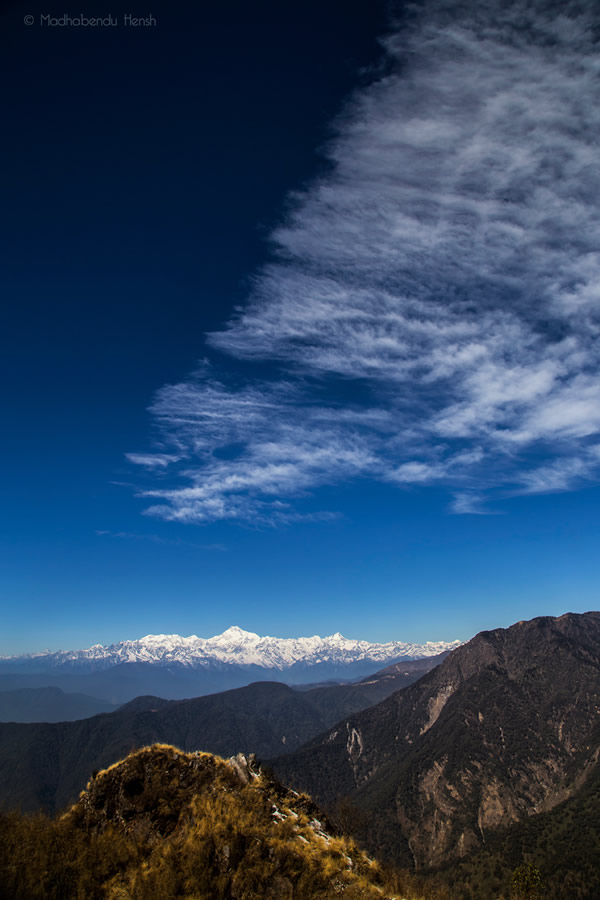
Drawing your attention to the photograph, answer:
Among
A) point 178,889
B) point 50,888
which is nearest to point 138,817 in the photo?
point 178,889

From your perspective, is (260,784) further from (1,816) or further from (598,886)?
(598,886)

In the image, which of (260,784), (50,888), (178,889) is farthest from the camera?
(260,784)

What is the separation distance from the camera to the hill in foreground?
16.7 m

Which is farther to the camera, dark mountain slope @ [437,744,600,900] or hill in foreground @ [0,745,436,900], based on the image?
dark mountain slope @ [437,744,600,900]

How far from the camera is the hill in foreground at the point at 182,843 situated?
16.7m

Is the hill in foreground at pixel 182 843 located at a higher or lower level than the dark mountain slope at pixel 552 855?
higher

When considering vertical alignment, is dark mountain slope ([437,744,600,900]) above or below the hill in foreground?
below

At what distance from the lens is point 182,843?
20344 millimetres

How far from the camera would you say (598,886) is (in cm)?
11094

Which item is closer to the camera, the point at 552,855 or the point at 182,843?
the point at 182,843

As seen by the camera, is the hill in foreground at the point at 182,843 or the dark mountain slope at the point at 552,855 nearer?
the hill in foreground at the point at 182,843

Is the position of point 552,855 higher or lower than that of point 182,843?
lower

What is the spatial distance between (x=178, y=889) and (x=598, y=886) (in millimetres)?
153469

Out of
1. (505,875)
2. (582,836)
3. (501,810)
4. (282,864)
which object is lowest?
(501,810)
